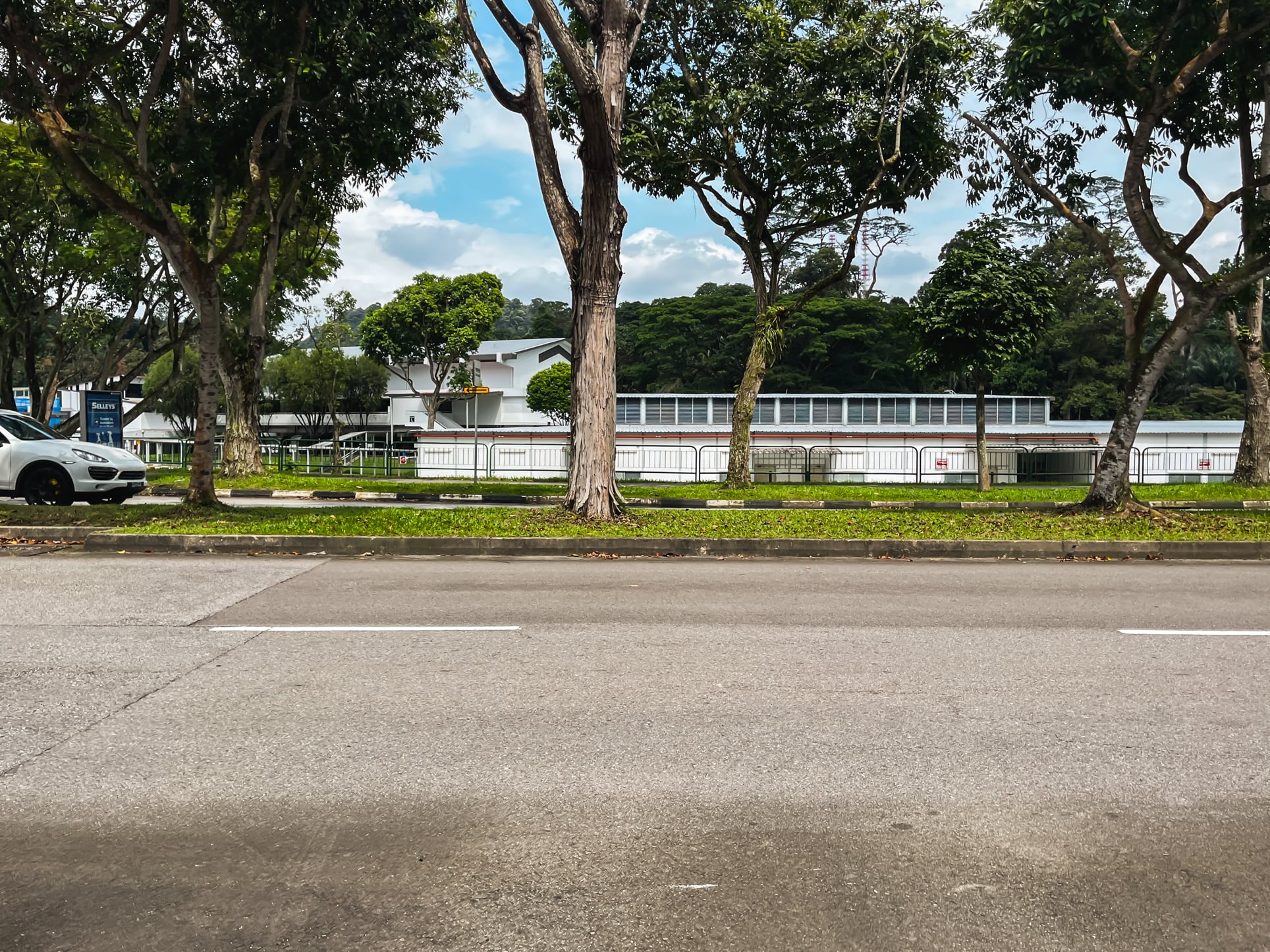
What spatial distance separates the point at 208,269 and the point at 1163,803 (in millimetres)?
14506

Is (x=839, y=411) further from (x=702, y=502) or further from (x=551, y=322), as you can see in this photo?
(x=551, y=322)

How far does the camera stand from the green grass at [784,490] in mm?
21547

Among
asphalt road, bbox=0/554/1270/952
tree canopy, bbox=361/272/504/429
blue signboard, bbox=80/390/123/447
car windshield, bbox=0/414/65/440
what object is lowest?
asphalt road, bbox=0/554/1270/952

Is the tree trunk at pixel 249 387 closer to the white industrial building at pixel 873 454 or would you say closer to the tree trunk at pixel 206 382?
the white industrial building at pixel 873 454

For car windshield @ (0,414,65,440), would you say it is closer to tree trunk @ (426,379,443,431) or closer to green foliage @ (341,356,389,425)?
tree trunk @ (426,379,443,431)

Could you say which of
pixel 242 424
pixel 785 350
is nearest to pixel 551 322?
pixel 785 350

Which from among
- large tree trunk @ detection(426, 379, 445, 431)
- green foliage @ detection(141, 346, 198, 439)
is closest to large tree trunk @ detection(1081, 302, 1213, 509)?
large tree trunk @ detection(426, 379, 445, 431)

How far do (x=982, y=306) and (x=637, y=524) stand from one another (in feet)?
46.0

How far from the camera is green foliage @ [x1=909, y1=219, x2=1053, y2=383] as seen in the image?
78.2ft

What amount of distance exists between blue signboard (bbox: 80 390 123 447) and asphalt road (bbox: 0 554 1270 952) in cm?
1854

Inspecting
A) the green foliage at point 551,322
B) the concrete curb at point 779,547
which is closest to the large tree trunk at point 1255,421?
the concrete curb at point 779,547

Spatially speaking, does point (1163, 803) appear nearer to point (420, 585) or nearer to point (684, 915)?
point (684, 915)

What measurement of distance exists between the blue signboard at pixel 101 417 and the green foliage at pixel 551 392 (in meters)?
35.3

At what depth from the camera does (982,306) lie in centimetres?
2383
